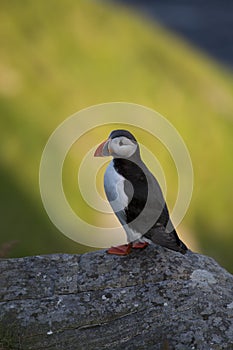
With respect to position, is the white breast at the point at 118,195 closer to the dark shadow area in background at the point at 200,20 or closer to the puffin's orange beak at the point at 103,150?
the puffin's orange beak at the point at 103,150

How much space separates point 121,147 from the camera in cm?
641

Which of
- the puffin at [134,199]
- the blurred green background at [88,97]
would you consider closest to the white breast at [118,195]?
the puffin at [134,199]

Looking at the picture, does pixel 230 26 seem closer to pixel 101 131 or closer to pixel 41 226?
pixel 101 131

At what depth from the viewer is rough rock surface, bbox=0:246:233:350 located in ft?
16.7

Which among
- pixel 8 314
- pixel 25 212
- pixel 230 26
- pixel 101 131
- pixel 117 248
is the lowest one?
pixel 8 314

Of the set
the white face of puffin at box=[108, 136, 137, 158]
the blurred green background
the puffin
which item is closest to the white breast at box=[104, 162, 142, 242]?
the puffin

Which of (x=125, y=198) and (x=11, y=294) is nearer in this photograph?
(x=11, y=294)

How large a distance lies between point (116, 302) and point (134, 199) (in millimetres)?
1101

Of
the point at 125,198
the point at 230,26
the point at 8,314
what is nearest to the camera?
the point at 8,314

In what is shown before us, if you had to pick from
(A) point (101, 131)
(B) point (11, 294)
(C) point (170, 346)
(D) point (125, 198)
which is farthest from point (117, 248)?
(A) point (101, 131)

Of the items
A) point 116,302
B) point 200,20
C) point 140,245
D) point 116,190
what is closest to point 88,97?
point 140,245

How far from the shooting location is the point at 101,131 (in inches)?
553

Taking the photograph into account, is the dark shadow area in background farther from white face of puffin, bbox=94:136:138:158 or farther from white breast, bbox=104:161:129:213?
white breast, bbox=104:161:129:213

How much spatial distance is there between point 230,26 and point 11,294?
2676 centimetres
